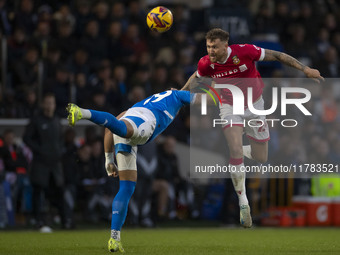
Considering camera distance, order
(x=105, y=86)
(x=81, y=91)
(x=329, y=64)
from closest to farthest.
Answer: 1. (x=81, y=91)
2. (x=105, y=86)
3. (x=329, y=64)

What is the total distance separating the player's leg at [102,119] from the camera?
7848mm

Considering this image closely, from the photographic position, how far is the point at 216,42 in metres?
9.55

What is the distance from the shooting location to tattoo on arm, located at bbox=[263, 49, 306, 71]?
9470mm

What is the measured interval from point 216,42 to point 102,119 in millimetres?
2199

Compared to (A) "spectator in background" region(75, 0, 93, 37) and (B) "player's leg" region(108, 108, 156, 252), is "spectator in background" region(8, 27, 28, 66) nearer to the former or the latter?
(A) "spectator in background" region(75, 0, 93, 37)

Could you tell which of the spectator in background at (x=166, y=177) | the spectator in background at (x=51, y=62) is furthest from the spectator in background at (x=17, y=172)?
the spectator in background at (x=166, y=177)

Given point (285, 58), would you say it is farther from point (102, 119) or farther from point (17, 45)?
point (17, 45)

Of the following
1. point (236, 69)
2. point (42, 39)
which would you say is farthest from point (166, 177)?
point (236, 69)

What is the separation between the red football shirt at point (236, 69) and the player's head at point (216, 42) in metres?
0.27

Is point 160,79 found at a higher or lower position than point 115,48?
lower

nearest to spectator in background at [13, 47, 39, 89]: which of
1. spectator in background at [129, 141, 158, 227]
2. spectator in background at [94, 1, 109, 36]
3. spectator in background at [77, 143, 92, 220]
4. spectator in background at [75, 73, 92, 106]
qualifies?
spectator in background at [75, 73, 92, 106]

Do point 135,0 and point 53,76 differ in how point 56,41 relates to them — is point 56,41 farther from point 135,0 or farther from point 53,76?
point 135,0

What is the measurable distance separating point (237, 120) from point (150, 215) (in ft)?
16.4

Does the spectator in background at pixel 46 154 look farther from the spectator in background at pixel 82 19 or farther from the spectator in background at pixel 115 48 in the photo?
the spectator in background at pixel 82 19
